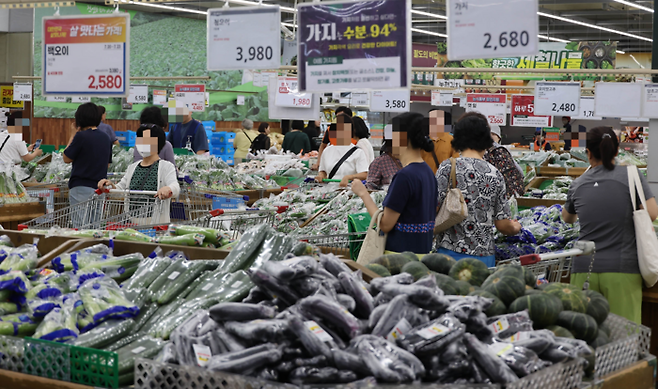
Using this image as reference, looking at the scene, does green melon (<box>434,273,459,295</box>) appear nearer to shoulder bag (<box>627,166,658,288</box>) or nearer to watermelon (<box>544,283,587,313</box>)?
watermelon (<box>544,283,587,313</box>)

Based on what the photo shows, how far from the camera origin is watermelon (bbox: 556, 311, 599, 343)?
7.62ft

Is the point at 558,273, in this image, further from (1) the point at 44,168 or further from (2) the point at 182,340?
(1) the point at 44,168

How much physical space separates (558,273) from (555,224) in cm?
149

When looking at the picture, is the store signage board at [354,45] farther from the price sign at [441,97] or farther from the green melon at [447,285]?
the price sign at [441,97]

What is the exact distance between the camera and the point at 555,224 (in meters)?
5.34

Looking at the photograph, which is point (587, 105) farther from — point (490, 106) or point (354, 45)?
point (354, 45)

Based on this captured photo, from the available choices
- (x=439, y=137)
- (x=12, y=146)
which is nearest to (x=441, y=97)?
(x=12, y=146)

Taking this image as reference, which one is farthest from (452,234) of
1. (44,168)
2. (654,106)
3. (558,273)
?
(44,168)

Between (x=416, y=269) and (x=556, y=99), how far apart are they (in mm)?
10044

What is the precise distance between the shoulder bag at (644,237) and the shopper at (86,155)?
14.8 ft

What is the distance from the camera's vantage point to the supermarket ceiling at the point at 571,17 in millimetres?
17234

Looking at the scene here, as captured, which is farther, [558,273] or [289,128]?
[289,128]

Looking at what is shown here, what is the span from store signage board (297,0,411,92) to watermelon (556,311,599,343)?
100 inches

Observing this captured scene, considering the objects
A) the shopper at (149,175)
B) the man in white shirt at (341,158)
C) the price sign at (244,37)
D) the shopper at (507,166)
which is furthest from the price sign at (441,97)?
the shopper at (149,175)
